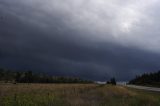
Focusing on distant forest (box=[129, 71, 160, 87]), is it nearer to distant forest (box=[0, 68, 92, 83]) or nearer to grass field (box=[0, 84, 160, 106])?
distant forest (box=[0, 68, 92, 83])

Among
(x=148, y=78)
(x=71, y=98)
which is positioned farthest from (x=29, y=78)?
(x=71, y=98)

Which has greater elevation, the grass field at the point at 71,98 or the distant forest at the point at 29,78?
the distant forest at the point at 29,78

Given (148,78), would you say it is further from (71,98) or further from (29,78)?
(71,98)

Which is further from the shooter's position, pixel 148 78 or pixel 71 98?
pixel 148 78

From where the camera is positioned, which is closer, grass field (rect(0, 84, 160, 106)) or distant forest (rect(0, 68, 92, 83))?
grass field (rect(0, 84, 160, 106))

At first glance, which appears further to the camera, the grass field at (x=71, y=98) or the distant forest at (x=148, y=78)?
the distant forest at (x=148, y=78)

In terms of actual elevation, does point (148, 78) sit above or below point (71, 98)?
above

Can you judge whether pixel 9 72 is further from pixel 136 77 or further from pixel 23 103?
pixel 23 103

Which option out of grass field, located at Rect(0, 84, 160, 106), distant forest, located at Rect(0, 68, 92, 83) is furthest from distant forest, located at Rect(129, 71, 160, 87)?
grass field, located at Rect(0, 84, 160, 106)

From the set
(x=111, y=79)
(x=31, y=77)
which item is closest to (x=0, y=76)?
(x=31, y=77)

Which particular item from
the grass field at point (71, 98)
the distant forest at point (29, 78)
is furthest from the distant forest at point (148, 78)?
the grass field at point (71, 98)

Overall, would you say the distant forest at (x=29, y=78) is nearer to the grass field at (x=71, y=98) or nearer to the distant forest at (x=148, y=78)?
the distant forest at (x=148, y=78)

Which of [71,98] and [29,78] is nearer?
[71,98]

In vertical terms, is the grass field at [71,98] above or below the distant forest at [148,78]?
below
